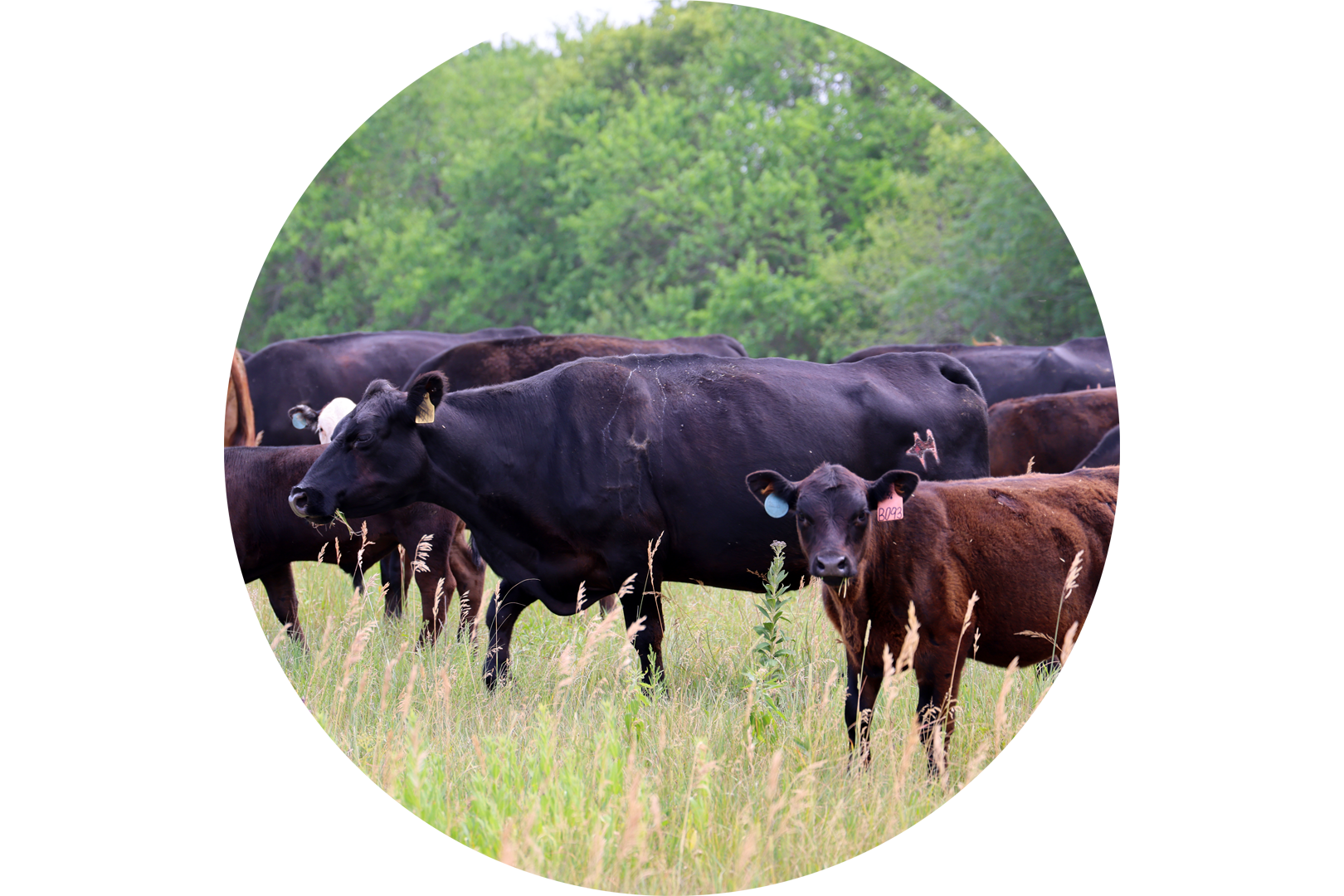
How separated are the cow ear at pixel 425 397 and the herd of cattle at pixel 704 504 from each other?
1cm

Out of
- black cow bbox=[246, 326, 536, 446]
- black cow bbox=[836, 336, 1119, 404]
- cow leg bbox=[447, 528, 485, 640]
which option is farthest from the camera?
black cow bbox=[836, 336, 1119, 404]

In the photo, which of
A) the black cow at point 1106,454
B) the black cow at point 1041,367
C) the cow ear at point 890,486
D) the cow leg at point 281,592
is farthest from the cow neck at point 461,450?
the black cow at point 1041,367

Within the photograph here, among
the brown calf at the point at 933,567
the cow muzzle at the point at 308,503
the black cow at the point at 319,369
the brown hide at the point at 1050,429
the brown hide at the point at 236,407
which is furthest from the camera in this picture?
the black cow at the point at 319,369

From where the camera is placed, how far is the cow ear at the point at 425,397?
6277 mm

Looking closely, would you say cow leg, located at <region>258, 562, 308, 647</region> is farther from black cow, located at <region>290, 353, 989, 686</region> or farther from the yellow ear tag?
the yellow ear tag

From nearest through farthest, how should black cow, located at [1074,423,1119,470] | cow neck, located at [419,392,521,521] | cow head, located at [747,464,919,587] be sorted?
1. cow head, located at [747,464,919,587]
2. cow neck, located at [419,392,521,521]
3. black cow, located at [1074,423,1119,470]

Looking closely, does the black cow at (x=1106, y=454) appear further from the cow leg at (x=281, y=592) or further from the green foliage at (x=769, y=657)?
the cow leg at (x=281, y=592)

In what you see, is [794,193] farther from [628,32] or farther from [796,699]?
[796,699]

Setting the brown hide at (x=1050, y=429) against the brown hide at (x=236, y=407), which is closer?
the brown hide at (x=1050, y=429)

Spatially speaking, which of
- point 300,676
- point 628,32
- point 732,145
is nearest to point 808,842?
point 300,676

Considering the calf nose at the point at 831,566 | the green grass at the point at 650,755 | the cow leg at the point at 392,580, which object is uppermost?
the calf nose at the point at 831,566

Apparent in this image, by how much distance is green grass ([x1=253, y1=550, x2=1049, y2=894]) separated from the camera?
14.4ft

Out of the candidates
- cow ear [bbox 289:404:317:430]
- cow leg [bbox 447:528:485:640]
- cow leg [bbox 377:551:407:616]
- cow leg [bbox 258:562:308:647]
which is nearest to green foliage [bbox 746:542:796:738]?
cow leg [bbox 447:528:485:640]

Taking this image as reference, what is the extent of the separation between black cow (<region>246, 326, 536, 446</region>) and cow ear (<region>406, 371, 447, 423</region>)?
6.99 metres
